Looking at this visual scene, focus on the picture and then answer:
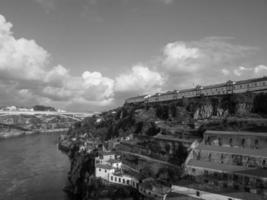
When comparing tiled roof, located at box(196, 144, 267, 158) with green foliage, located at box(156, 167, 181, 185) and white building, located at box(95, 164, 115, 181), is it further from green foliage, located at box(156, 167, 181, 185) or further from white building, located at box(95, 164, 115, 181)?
white building, located at box(95, 164, 115, 181)

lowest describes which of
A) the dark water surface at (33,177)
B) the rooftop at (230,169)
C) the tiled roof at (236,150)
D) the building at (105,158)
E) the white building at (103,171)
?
the dark water surface at (33,177)

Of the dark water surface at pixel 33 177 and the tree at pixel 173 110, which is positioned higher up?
the tree at pixel 173 110

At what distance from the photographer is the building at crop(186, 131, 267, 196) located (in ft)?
47.7

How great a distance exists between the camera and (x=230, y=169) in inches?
624

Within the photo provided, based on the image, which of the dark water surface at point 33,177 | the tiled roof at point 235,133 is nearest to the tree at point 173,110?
the tiled roof at point 235,133

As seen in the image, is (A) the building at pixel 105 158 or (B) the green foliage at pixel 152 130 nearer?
(A) the building at pixel 105 158

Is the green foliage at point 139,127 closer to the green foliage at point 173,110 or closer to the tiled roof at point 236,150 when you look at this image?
the green foliage at point 173,110

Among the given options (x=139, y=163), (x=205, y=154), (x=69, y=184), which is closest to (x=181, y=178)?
(x=205, y=154)

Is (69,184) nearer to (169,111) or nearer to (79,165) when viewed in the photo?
(79,165)

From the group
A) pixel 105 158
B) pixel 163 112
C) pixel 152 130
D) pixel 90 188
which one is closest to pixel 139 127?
pixel 152 130

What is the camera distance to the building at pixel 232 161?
573 inches

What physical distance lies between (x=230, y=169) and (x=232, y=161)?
1351 mm

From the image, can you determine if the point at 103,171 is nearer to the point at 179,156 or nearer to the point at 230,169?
the point at 179,156

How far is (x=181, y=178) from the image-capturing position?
1706 cm
